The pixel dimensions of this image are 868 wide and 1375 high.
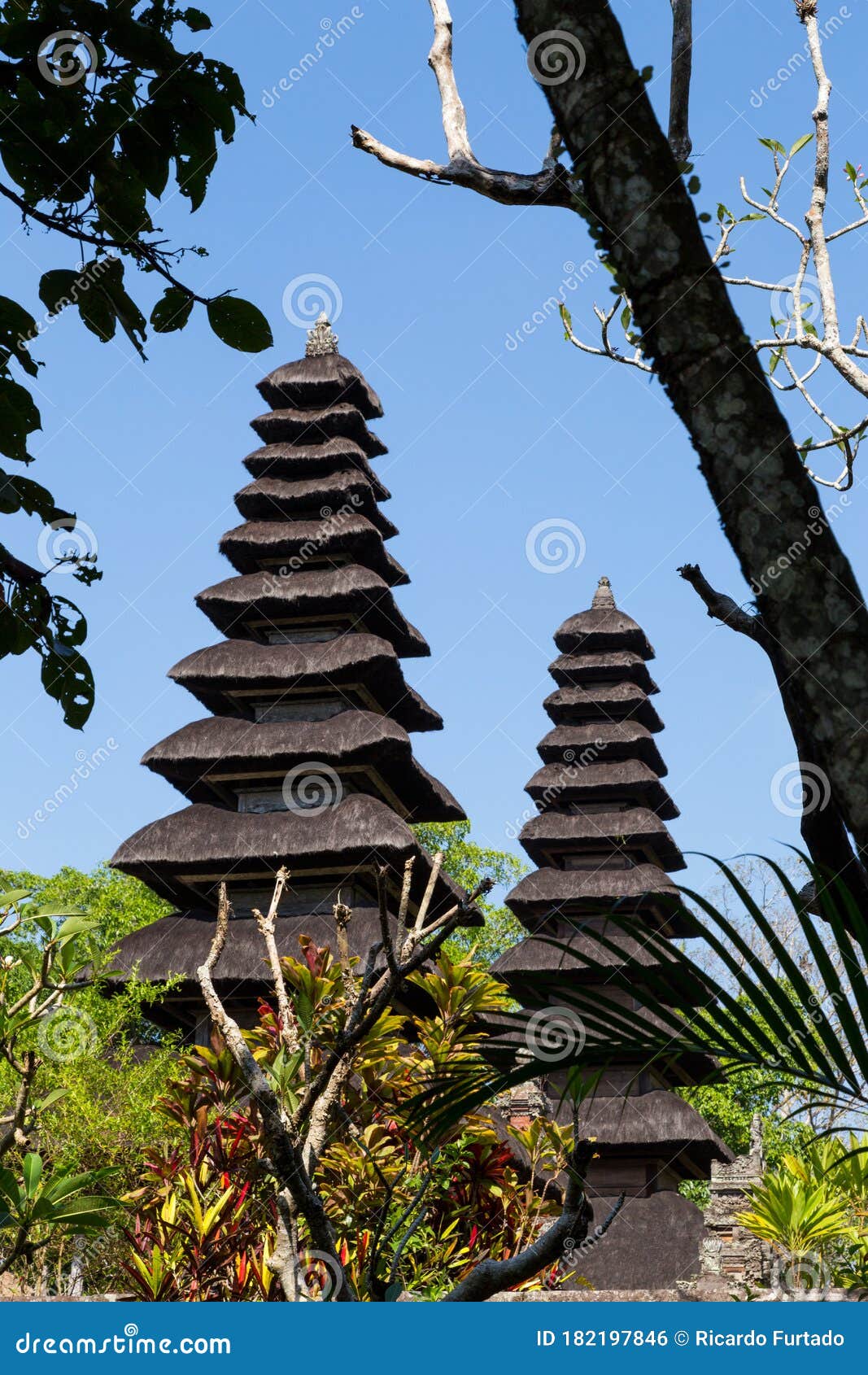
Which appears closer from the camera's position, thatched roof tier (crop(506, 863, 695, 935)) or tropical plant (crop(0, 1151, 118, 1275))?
tropical plant (crop(0, 1151, 118, 1275))

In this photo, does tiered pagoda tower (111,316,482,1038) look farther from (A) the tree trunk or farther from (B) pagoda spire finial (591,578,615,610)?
(A) the tree trunk

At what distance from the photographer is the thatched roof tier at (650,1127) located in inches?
760

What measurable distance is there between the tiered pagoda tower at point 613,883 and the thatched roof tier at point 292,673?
427 centimetres

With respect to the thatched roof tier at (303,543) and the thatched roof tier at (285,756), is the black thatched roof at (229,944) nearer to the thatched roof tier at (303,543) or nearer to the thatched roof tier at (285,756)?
the thatched roof tier at (285,756)

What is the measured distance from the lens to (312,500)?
18.0 m

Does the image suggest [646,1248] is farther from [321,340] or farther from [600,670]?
[321,340]

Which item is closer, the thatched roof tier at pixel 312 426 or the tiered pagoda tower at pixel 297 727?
the tiered pagoda tower at pixel 297 727

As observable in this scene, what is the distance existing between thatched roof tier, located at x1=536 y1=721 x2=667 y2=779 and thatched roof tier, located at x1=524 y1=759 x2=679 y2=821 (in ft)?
0.69

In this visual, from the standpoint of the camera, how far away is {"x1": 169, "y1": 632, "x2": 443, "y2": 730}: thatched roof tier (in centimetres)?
1633

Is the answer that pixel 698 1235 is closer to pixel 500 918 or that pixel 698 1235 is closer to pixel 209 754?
pixel 209 754

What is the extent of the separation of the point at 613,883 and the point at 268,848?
27.9 feet

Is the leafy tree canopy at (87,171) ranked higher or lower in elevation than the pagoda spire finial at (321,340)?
lower

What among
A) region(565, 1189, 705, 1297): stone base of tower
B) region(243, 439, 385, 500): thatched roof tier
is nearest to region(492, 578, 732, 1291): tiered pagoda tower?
region(565, 1189, 705, 1297): stone base of tower

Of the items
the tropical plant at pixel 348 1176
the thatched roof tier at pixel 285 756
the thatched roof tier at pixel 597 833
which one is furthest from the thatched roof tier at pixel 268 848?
the thatched roof tier at pixel 597 833
